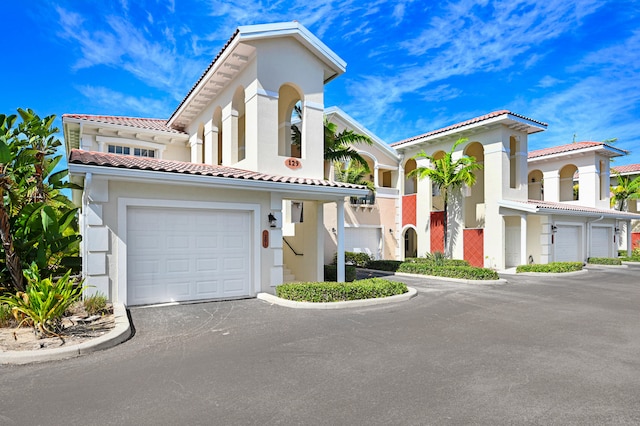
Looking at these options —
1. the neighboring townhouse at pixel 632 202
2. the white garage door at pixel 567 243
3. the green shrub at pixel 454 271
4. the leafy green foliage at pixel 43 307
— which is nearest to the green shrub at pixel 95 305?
the leafy green foliage at pixel 43 307

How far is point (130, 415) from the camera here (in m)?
4.11

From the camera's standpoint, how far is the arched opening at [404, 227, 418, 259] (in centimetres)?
2719

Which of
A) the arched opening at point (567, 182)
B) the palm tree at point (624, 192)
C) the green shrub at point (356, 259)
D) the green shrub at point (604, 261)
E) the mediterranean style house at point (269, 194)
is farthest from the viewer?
the palm tree at point (624, 192)

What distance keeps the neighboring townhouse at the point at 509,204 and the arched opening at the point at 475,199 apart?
0.05 meters

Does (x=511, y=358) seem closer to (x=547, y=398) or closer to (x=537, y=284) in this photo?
(x=547, y=398)

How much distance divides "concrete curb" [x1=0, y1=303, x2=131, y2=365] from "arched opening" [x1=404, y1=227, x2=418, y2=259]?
2211 centimetres

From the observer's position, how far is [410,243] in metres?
27.5

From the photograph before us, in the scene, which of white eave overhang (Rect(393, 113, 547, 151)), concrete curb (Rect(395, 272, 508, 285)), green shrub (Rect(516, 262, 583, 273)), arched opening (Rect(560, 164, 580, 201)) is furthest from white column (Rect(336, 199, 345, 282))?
arched opening (Rect(560, 164, 580, 201))

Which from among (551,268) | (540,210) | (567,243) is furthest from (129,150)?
(567,243)

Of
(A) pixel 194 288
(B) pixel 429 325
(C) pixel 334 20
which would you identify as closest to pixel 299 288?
(A) pixel 194 288

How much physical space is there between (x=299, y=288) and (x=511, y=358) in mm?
5406

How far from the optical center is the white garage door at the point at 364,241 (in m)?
22.0

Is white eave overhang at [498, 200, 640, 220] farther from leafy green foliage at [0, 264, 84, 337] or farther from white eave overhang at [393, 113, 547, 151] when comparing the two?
leafy green foliage at [0, 264, 84, 337]

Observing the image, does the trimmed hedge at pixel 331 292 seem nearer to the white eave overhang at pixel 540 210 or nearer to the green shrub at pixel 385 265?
the green shrub at pixel 385 265
